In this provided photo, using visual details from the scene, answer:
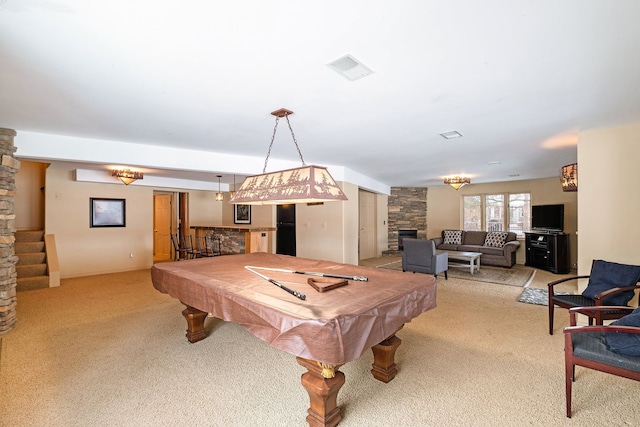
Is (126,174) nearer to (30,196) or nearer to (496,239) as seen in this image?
(30,196)

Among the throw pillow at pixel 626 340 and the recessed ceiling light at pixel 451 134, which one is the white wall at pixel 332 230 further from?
the throw pillow at pixel 626 340

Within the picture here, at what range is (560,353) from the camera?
2.82m

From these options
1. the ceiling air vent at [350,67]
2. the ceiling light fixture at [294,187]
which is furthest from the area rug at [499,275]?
the ceiling air vent at [350,67]

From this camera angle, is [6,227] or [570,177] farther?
[570,177]

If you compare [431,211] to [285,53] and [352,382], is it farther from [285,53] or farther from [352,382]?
[285,53]

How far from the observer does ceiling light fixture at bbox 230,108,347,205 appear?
253 cm

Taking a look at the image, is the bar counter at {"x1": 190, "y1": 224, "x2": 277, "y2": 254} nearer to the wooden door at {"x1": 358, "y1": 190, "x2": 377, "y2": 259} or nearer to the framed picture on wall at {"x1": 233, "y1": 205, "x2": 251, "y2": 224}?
the framed picture on wall at {"x1": 233, "y1": 205, "x2": 251, "y2": 224}

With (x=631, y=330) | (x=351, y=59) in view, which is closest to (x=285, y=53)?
(x=351, y=59)

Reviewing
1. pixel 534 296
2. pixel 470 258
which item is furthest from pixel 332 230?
pixel 534 296

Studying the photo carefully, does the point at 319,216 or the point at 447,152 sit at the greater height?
the point at 447,152

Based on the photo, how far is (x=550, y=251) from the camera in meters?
6.75

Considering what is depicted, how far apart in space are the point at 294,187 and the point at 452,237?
7.37m

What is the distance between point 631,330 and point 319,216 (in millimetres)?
5286

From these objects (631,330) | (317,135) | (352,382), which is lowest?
(352,382)
